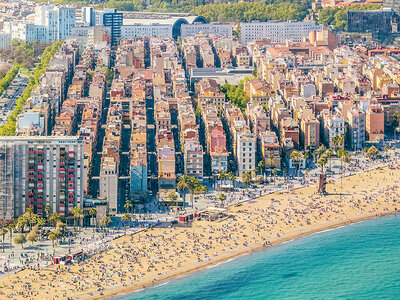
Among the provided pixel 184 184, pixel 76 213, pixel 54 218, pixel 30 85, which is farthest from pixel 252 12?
pixel 54 218

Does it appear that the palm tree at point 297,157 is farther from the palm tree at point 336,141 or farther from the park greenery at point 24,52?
the park greenery at point 24,52

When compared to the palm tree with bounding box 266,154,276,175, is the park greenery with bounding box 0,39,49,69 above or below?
above

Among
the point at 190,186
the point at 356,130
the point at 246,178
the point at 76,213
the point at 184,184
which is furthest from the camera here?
the point at 356,130

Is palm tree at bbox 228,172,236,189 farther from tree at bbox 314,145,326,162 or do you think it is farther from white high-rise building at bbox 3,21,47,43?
white high-rise building at bbox 3,21,47,43

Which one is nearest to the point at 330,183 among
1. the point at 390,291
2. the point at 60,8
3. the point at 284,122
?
the point at 284,122

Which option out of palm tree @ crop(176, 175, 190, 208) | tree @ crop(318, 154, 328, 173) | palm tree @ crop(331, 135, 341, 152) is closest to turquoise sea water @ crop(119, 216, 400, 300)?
palm tree @ crop(176, 175, 190, 208)

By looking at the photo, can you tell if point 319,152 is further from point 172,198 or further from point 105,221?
point 105,221

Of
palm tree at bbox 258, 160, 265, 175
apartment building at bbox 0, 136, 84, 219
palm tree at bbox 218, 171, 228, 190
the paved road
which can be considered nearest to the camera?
apartment building at bbox 0, 136, 84, 219

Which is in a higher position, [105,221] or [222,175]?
[222,175]
